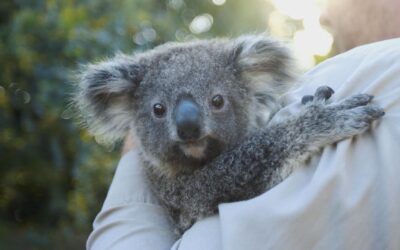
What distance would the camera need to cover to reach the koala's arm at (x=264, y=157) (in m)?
2.27

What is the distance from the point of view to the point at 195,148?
2.56 meters

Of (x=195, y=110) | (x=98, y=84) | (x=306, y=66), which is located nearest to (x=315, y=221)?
(x=195, y=110)

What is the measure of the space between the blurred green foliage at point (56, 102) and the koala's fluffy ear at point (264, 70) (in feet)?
5.63

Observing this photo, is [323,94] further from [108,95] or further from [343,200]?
[108,95]

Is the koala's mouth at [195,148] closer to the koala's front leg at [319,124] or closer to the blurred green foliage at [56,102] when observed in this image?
the koala's front leg at [319,124]

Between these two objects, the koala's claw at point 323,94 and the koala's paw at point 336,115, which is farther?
the koala's claw at point 323,94

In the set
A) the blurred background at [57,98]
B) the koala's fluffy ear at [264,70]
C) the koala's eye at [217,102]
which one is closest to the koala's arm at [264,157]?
the koala's eye at [217,102]

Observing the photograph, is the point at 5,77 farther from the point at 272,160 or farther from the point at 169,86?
the point at 272,160

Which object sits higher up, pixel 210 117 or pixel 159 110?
pixel 159 110

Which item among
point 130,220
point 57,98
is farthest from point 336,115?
point 57,98

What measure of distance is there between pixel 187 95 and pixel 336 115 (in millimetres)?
654

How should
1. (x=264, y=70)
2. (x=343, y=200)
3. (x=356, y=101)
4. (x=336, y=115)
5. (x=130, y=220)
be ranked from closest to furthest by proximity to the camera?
(x=343, y=200) → (x=356, y=101) → (x=336, y=115) → (x=130, y=220) → (x=264, y=70)

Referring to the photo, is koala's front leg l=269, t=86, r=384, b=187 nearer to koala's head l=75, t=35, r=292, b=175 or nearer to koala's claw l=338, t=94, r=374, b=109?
koala's claw l=338, t=94, r=374, b=109

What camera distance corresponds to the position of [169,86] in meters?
2.75
